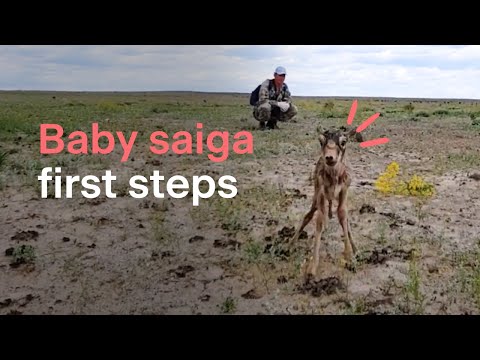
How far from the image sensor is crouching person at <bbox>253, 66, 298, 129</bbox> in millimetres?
11000

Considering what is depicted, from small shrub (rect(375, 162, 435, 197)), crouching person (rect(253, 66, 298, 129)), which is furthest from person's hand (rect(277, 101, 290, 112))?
small shrub (rect(375, 162, 435, 197))

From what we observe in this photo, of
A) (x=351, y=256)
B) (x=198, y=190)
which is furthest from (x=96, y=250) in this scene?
(x=351, y=256)

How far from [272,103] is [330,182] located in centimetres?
677

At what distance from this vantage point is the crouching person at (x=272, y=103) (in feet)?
36.1

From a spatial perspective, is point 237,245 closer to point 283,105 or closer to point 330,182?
point 330,182

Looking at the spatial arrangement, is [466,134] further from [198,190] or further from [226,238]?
[226,238]

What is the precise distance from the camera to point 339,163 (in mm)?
4715

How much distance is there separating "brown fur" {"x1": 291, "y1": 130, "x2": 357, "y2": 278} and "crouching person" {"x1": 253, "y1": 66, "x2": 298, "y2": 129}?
19.2 feet

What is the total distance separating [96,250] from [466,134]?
988 cm

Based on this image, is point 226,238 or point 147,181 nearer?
point 226,238

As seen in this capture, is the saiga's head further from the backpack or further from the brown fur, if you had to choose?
the backpack

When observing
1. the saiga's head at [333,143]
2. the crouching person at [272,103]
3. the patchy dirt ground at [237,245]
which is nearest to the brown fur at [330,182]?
the saiga's head at [333,143]

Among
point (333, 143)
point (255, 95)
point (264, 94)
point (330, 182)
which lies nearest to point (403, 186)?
point (330, 182)

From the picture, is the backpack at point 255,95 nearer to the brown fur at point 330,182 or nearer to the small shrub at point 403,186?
the small shrub at point 403,186
